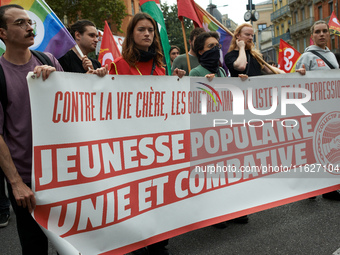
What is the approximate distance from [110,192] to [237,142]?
4.26 feet

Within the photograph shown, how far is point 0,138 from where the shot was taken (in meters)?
2.16

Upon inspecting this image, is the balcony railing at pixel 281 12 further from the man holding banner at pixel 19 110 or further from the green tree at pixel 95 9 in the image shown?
the man holding banner at pixel 19 110

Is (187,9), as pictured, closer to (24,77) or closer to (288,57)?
(24,77)

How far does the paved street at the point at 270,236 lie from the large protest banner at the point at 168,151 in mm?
259

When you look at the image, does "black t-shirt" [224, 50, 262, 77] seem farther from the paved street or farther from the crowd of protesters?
the paved street

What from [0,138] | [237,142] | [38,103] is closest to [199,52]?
[237,142]

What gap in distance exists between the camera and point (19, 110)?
2260 millimetres

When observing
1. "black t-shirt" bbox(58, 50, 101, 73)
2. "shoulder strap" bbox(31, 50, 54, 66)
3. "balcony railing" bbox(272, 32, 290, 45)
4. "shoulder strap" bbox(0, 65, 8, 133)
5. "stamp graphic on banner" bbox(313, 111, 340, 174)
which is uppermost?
"balcony railing" bbox(272, 32, 290, 45)

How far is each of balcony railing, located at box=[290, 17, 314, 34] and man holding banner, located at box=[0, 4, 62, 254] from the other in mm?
51411

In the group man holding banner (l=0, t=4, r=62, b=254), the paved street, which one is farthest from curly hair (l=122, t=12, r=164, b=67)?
the paved street

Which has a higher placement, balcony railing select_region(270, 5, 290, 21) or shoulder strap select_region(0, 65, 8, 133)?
balcony railing select_region(270, 5, 290, 21)

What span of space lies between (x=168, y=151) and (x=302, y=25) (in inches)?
2108

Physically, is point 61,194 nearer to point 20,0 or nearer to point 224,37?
point 20,0

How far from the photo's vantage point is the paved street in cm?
306
